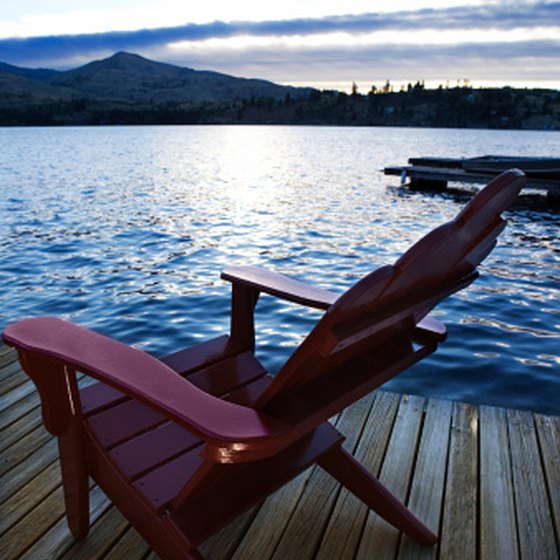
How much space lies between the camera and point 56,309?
25.0 ft

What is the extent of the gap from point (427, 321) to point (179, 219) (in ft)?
44.9

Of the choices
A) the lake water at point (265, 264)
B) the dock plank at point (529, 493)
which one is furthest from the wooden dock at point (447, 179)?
the dock plank at point (529, 493)

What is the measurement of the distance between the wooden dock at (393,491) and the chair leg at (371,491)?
10 centimetres

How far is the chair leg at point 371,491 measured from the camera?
2203mm

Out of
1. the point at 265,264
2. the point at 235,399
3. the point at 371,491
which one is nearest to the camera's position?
the point at 371,491

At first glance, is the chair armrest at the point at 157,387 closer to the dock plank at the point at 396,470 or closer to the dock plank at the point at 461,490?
the dock plank at the point at 396,470

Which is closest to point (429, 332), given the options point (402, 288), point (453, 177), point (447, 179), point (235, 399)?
point (402, 288)

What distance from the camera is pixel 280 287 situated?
2.42m

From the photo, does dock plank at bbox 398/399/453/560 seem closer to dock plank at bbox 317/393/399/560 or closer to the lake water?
dock plank at bbox 317/393/399/560

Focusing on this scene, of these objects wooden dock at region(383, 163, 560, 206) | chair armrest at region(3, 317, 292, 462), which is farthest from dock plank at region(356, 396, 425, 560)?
wooden dock at region(383, 163, 560, 206)

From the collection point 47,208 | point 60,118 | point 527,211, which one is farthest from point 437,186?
point 60,118

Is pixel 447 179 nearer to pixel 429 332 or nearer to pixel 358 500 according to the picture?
pixel 358 500

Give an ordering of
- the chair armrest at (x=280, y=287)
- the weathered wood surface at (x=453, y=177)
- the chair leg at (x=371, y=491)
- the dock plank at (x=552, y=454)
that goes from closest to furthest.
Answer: the chair leg at (x=371, y=491), the chair armrest at (x=280, y=287), the dock plank at (x=552, y=454), the weathered wood surface at (x=453, y=177)

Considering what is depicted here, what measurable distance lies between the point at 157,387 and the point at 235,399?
85cm
